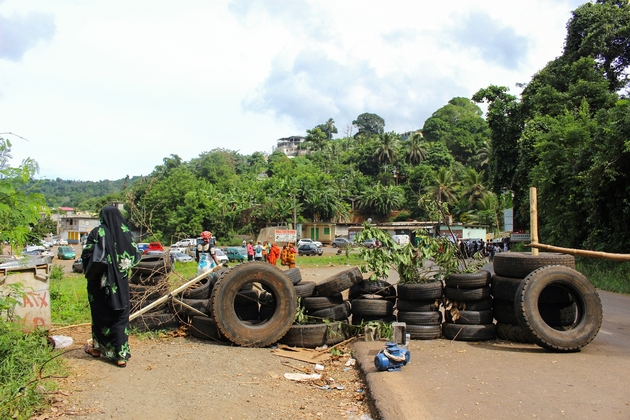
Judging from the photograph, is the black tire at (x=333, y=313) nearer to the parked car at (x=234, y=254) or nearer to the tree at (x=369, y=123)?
the parked car at (x=234, y=254)

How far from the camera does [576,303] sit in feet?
24.3

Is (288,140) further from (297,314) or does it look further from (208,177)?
(297,314)

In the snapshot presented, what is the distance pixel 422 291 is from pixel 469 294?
69cm

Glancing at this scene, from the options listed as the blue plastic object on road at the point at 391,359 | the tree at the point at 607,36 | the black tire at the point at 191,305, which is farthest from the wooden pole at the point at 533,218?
the tree at the point at 607,36

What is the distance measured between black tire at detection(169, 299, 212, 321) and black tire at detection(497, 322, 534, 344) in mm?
4450

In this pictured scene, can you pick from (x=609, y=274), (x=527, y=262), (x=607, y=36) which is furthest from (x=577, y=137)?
(x=527, y=262)

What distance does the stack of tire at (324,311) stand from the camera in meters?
7.72

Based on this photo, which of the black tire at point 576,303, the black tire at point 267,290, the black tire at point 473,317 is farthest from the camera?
the black tire at point 473,317

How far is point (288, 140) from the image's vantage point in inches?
6422

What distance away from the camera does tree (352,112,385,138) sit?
12325 centimetres

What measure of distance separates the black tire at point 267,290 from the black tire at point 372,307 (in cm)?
102

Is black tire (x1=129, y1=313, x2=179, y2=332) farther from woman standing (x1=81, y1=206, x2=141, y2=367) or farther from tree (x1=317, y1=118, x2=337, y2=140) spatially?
tree (x1=317, y1=118, x2=337, y2=140)

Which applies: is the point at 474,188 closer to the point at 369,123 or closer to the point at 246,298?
the point at 246,298

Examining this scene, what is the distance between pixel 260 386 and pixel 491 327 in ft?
12.5
